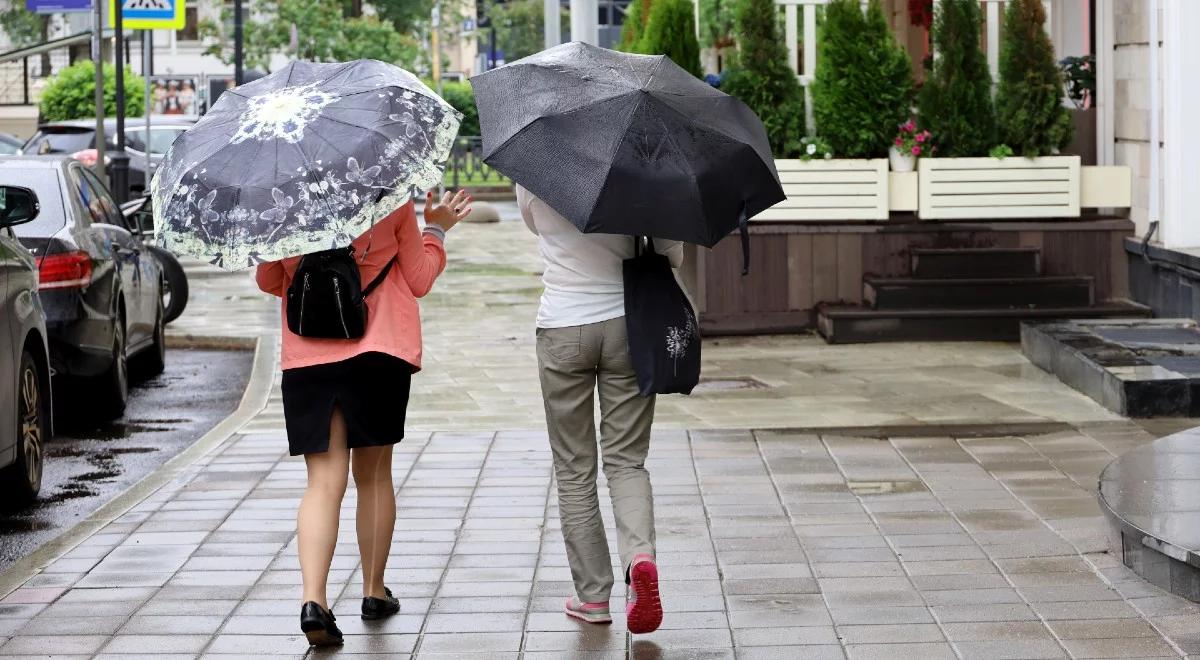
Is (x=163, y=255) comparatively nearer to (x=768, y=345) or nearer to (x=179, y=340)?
(x=179, y=340)

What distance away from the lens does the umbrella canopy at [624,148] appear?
524cm

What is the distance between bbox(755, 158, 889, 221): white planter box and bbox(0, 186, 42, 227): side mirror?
664 centimetres

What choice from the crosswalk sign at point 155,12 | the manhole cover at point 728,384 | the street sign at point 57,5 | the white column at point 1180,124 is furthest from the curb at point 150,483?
the street sign at point 57,5

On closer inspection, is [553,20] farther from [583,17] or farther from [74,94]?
[74,94]

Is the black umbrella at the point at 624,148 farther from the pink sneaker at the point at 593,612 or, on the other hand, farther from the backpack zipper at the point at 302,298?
the pink sneaker at the point at 593,612

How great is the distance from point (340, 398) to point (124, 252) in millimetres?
6678

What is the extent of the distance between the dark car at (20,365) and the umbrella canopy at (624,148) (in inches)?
127

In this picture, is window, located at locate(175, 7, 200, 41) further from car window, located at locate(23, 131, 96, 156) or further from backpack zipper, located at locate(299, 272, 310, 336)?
backpack zipper, located at locate(299, 272, 310, 336)

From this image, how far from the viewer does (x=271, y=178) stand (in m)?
5.14

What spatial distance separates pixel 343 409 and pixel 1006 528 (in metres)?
2.83

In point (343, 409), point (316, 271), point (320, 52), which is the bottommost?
point (343, 409)

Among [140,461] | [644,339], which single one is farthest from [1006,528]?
[140,461]

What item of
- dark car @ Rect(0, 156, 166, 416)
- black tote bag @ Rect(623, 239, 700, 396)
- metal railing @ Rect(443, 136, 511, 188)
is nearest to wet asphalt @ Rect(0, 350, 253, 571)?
dark car @ Rect(0, 156, 166, 416)

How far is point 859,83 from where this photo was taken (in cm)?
Result: 1354
